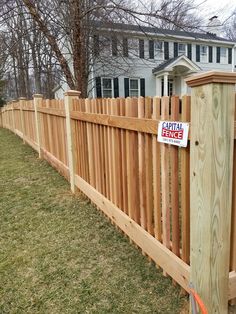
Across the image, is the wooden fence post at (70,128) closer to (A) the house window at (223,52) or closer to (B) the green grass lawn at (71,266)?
(B) the green grass lawn at (71,266)

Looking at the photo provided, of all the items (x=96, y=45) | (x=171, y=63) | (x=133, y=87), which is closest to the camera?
(x=96, y=45)

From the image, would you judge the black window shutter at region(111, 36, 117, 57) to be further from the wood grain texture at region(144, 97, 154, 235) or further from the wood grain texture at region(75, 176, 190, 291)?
the wood grain texture at region(144, 97, 154, 235)

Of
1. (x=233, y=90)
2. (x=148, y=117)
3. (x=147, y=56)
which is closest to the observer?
(x=233, y=90)

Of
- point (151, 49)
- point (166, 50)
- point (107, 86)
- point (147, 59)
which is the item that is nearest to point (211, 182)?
point (147, 59)

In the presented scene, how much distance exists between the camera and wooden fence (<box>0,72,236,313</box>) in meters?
1.94

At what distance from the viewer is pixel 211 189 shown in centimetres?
156

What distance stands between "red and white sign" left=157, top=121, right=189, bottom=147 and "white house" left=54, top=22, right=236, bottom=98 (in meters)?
10.5

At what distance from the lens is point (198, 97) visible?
1556mm

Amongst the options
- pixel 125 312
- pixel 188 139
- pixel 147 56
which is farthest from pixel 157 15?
pixel 147 56

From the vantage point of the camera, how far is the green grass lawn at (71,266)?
208 cm

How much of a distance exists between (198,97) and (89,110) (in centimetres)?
202

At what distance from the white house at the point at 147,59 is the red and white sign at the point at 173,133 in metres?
10.5

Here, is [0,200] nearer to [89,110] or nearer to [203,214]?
[89,110]

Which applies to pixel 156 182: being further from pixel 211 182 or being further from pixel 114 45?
pixel 114 45
